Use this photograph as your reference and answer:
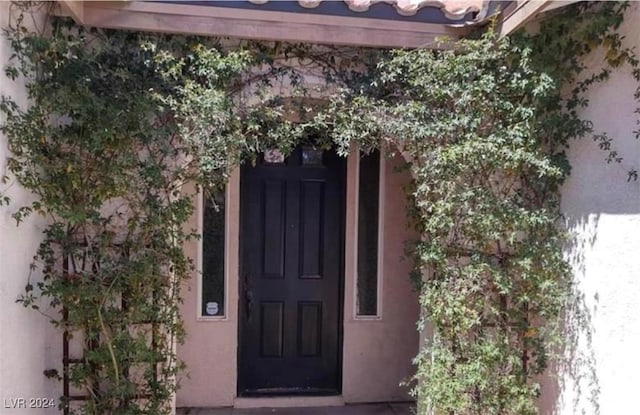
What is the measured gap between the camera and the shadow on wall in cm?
293

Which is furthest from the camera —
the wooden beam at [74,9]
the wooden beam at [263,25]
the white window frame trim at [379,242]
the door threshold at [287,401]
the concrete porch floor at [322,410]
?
the white window frame trim at [379,242]

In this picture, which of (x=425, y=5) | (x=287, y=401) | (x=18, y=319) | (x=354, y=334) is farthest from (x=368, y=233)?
(x=18, y=319)

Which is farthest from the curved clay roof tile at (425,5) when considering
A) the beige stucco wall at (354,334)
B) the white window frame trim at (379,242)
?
the white window frame trim at (379,242)

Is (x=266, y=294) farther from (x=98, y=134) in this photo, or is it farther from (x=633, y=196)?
(x=633, y=196)

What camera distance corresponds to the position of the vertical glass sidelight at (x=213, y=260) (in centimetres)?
430

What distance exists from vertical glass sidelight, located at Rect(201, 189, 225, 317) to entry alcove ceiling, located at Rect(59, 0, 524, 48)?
66.6 inches

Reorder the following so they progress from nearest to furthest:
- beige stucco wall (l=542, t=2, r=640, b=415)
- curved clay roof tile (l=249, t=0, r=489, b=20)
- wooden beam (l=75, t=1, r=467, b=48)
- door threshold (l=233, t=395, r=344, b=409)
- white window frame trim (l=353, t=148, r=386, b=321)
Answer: beige stucco wall (l=542, t=2, r=640, b=415), wooden beam (l=75, t=1, r=467, b=48), curved clay roof tile (l=249, t=0, r=489, b=20), door threshold (l=233, t=395, r=344, b=409), white window frame trim (l=353, t=148, r=386, b=321)

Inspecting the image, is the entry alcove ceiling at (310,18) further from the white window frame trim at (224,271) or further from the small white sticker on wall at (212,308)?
the small white sticker on wall at (212,308)

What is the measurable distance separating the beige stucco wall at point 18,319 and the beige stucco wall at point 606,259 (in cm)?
326

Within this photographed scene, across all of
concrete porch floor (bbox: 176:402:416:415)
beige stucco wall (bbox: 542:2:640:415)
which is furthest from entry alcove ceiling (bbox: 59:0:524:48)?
concrete porch floor (bbox: 176:402:416:415)

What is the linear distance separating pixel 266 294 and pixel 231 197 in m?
0.94

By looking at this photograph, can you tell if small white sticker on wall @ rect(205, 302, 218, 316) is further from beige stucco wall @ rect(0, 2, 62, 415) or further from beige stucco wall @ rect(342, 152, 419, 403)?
beige stucco wall @ rect(0, 2, 62, 415)

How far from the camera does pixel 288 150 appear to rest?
10.0ft

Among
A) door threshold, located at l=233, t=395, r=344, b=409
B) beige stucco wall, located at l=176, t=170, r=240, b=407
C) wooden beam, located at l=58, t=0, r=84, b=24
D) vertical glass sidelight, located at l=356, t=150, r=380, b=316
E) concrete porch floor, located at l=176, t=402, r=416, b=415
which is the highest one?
wooden beam, located at l=58, t=0, r=84, b=24
